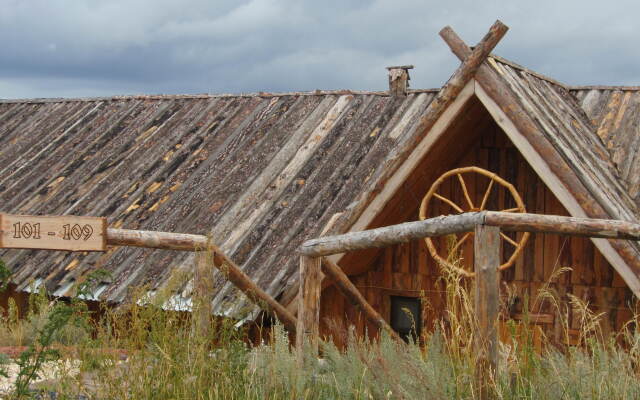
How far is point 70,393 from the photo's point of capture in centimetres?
567

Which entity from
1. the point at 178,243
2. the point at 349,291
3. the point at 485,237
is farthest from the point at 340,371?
the point at 178,243

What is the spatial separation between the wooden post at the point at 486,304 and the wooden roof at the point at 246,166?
7.54 feet

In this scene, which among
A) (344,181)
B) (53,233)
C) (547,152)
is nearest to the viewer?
(53,233)

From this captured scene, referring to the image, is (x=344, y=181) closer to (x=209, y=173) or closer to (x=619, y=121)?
(x=209, y=173)

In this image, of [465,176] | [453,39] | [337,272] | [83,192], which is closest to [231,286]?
[337,272]

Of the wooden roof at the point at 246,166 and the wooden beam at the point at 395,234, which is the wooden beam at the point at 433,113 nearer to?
the wooden roof at the point at 246,166

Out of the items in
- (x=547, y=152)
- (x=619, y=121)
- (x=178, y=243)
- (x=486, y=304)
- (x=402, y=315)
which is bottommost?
(x=402, y=315)

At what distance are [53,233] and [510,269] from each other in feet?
14.9

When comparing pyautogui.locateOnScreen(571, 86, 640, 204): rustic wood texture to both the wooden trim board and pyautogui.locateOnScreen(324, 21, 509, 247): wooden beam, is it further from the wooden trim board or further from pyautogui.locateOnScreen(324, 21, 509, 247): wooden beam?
pyautogui.locateOnScreen(324, 21, 509, 247): wooden beam

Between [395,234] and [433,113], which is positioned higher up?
[433,113]

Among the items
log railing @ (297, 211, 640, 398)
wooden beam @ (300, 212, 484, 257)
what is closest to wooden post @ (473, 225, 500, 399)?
log railing @ (297, 211, 640, 398)

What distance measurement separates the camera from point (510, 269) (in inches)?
358

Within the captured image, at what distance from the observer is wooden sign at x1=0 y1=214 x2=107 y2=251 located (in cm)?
725

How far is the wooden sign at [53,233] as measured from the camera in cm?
725
